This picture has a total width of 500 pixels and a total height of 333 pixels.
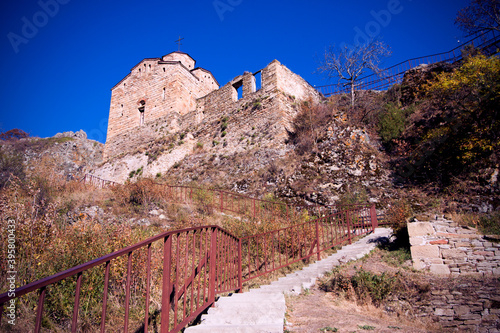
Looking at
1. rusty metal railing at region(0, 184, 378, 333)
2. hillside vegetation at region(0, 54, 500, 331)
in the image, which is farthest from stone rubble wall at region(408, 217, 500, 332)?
rusty metal railing at region(0, 184, 378, 333)

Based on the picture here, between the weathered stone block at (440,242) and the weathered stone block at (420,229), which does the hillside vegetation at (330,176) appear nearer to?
the weathered stone block at (420,229)

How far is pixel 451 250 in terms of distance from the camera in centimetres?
646

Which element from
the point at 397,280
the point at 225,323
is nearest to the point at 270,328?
the point at 225,323

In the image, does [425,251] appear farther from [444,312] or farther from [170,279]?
[170,279]

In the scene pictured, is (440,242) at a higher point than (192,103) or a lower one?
lower

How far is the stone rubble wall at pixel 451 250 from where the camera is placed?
6.13 m

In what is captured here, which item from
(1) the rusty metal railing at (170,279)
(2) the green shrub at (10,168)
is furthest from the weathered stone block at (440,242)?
(2) the green shrub at (10,168)

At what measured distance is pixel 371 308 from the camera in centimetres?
462

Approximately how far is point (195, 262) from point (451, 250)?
19.5 ft

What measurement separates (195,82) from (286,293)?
20.1m

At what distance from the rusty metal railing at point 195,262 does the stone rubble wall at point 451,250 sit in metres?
2.25

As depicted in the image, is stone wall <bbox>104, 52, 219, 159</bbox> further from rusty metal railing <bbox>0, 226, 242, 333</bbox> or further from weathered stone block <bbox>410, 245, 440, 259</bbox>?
weathered stone block <bbox>410, 245, 440, 259</bbox>

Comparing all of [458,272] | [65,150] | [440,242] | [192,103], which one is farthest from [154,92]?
[458,272]

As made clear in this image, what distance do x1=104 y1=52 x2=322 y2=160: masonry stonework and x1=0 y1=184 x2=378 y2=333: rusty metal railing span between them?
6208 mm
